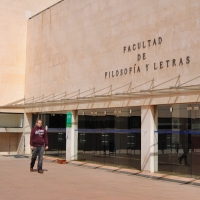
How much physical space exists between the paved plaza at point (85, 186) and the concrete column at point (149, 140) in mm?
843

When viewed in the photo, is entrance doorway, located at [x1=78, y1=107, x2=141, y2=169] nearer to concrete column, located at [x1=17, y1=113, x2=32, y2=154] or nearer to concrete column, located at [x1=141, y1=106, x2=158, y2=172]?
concrete column, located at [x1=141, y1=106, x2=158, y2=172]

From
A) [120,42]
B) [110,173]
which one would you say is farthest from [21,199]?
[120,42]

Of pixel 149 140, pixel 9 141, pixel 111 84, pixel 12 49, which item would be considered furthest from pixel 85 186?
pixel 12 49

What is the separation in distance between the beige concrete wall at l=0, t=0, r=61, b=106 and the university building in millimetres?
62

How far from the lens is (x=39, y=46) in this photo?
22828mm

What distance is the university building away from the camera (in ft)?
44.7

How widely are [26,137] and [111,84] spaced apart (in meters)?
8.98

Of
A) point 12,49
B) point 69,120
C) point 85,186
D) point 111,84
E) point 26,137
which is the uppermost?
point 12,49

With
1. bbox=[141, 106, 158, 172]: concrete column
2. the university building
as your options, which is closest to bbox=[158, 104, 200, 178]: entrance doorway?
the university building

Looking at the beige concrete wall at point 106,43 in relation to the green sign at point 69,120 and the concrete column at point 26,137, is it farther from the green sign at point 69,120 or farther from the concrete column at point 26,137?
the concrete column at point 26,137

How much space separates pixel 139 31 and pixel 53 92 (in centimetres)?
738

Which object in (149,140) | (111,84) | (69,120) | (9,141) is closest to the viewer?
(149,140)

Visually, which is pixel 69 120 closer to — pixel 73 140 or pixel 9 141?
pixel 73 140

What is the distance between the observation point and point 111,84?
55.0 ft
